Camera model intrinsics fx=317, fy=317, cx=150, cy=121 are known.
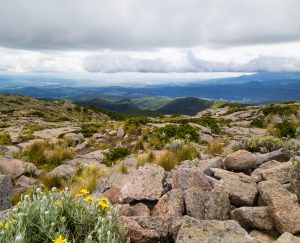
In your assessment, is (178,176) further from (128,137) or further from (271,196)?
(128,137)

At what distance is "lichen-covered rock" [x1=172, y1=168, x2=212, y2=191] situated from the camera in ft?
25.7

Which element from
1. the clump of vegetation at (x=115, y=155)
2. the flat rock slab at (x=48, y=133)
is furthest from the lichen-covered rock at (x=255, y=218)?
the flat rock slab at (x=48, y=133)

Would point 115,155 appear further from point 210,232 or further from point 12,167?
point 210,232

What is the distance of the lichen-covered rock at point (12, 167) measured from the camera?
12.3m

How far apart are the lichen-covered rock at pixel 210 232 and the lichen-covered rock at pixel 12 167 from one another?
921 centimetres

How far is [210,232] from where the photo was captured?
5.05 metres

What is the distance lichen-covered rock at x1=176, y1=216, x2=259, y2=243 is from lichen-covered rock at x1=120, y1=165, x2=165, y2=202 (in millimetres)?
2573

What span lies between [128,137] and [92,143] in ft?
9.67

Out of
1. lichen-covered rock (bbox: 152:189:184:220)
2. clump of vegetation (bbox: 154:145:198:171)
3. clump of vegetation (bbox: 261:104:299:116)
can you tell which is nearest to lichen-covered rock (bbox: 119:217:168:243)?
lichen-covered rock (bbox: 152:189:184:220)

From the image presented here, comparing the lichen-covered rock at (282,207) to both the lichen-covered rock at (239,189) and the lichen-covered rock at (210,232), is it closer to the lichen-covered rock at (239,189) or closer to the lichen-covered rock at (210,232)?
the lichen-covered rock at (239,189)

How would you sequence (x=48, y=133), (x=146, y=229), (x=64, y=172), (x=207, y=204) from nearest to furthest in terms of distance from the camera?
(x=146, y=229) < (x=207, y=204) < (x=64, y=172) < (x=48, y=133)

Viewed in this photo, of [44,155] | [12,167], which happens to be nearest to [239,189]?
[12,167]

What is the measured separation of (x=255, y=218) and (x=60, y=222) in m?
3.66

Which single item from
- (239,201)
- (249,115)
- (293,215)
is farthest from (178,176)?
(249,115)
